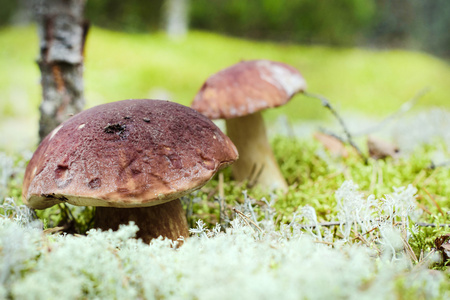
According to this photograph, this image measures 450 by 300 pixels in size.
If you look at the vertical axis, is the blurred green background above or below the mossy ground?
above

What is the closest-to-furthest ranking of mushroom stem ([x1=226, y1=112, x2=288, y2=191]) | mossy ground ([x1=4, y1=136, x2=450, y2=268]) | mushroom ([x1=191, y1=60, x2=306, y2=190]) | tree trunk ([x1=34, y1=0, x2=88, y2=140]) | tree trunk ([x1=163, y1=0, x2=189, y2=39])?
mossy ground ([x1=4, y1=136, x2=450, y2=268]), mushroom ([x1=191, y1=60, x2=306, y2=190]), tree trunk ([x1=34, y1=0, x2=88, y2=140]), mushroom stem ([x1=226, y1=112, x2=288, y2=191]), tree trunk ([x1=163, y1=0, x2=189, y2=39])

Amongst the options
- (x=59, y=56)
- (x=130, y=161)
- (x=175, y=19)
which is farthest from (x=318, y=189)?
(x=175, y=19)

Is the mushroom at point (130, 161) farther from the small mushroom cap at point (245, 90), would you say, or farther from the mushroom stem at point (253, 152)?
the mushroom stem at point (253, 152)

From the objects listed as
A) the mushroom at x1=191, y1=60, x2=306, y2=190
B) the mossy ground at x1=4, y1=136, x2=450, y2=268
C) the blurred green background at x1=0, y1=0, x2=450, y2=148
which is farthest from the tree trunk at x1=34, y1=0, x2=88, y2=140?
the mushroom at x1=191, y1=60, x2=306, y2=190

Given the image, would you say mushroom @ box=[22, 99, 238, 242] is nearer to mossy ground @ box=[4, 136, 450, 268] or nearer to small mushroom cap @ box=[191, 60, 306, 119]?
mossy ground @ box=[4, 136, 450, 268]

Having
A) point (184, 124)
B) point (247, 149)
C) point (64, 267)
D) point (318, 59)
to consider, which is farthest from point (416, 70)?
point (64, 267)

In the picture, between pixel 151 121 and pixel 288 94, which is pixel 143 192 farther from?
pixel 288 94

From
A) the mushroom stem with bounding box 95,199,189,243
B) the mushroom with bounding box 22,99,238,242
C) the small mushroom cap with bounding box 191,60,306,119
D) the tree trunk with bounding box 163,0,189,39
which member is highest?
the tree trunk with bounding box 163,0,189,39
